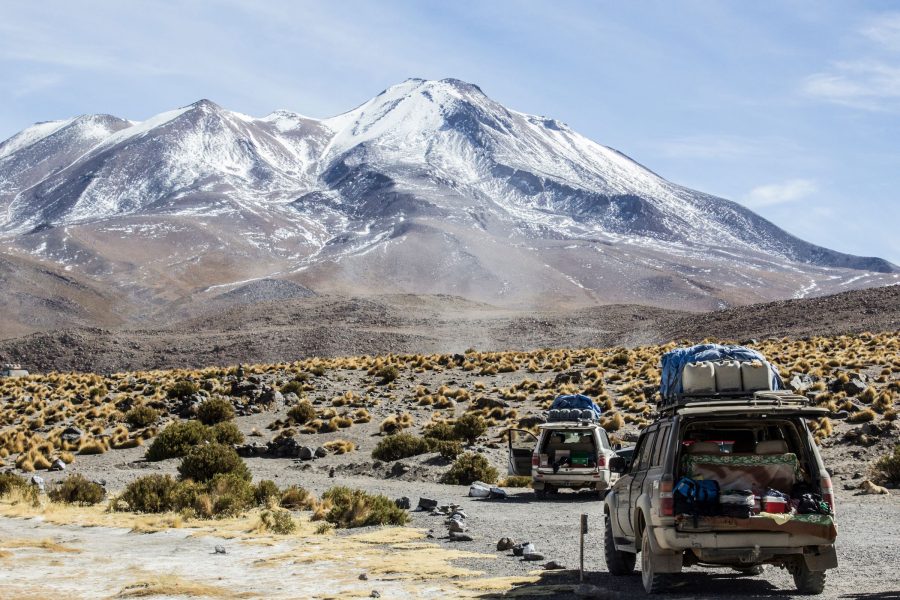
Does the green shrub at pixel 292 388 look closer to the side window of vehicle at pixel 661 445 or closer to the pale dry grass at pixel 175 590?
the pale dry grass at pixel 175 590

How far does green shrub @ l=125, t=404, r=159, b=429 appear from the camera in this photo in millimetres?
39531

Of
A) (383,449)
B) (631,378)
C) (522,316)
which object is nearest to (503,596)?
(383,449)

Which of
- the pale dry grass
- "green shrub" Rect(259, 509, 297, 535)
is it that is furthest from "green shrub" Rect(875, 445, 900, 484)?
the pale dry grass

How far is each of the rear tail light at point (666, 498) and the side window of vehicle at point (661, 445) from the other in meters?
0.32

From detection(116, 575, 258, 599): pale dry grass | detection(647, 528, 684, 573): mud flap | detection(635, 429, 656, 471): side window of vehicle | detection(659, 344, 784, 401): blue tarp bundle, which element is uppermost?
detection(659, 344, 784, 401): blue tarp bundle

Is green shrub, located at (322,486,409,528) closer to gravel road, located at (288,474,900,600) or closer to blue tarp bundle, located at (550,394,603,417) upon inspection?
gravel road, located at (288,474,900,600)

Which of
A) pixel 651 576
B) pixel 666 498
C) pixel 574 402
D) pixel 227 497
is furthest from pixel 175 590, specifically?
pixel 574 402

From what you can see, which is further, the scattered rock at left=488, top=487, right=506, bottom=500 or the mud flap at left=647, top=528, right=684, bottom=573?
the scattered rock at left=488, top=487, right=506, bottom=500

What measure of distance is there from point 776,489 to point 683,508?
999 millimetres

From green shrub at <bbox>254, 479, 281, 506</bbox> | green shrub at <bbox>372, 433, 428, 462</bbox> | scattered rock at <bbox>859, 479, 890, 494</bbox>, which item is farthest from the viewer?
green shrub at <bbox>372, 433, 428, 462</bbox>

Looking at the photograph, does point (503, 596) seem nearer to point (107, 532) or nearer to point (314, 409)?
point (107, 532)

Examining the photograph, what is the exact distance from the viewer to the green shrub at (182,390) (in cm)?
4419

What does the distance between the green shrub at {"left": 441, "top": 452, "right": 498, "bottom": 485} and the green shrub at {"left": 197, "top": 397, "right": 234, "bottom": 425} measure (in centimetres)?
1491

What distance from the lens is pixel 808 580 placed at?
33.0 ft
